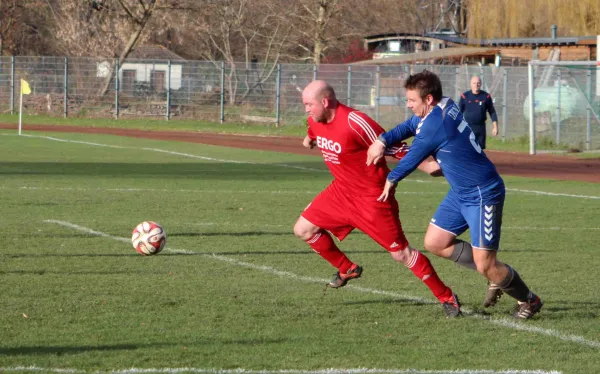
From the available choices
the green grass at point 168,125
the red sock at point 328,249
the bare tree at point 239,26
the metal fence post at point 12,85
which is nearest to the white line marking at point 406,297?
the red sock at point 328,249

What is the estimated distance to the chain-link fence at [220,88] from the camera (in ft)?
111

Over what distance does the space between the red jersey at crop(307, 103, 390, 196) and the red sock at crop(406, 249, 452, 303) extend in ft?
2.04

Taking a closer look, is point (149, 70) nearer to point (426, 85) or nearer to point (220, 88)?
point (220, 88)

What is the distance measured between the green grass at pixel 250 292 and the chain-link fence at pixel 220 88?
58.2 feet

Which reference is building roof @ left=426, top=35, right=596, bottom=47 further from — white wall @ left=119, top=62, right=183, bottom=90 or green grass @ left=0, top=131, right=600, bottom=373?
green grass @ left=0, top=131, right=600, bottom=373

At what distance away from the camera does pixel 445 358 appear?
20.3 feet

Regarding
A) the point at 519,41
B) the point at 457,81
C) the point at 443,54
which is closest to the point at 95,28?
the point at 443,54

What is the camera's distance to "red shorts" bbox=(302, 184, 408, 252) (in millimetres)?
7656

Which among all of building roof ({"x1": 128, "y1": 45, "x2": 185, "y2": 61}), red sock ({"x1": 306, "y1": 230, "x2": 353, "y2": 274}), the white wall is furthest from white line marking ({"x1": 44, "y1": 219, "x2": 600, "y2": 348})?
building roof ({"x1": 128, "y1": 45, "x2": 185, "y2": 61})

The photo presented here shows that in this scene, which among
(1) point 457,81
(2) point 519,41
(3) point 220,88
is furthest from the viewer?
(3) point 220,88

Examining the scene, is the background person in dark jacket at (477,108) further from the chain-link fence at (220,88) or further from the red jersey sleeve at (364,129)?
the red jersey sleeve at (364,129)

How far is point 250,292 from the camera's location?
27.6ft

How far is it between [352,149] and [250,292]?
167cm

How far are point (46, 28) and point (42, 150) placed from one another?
37799 mm
